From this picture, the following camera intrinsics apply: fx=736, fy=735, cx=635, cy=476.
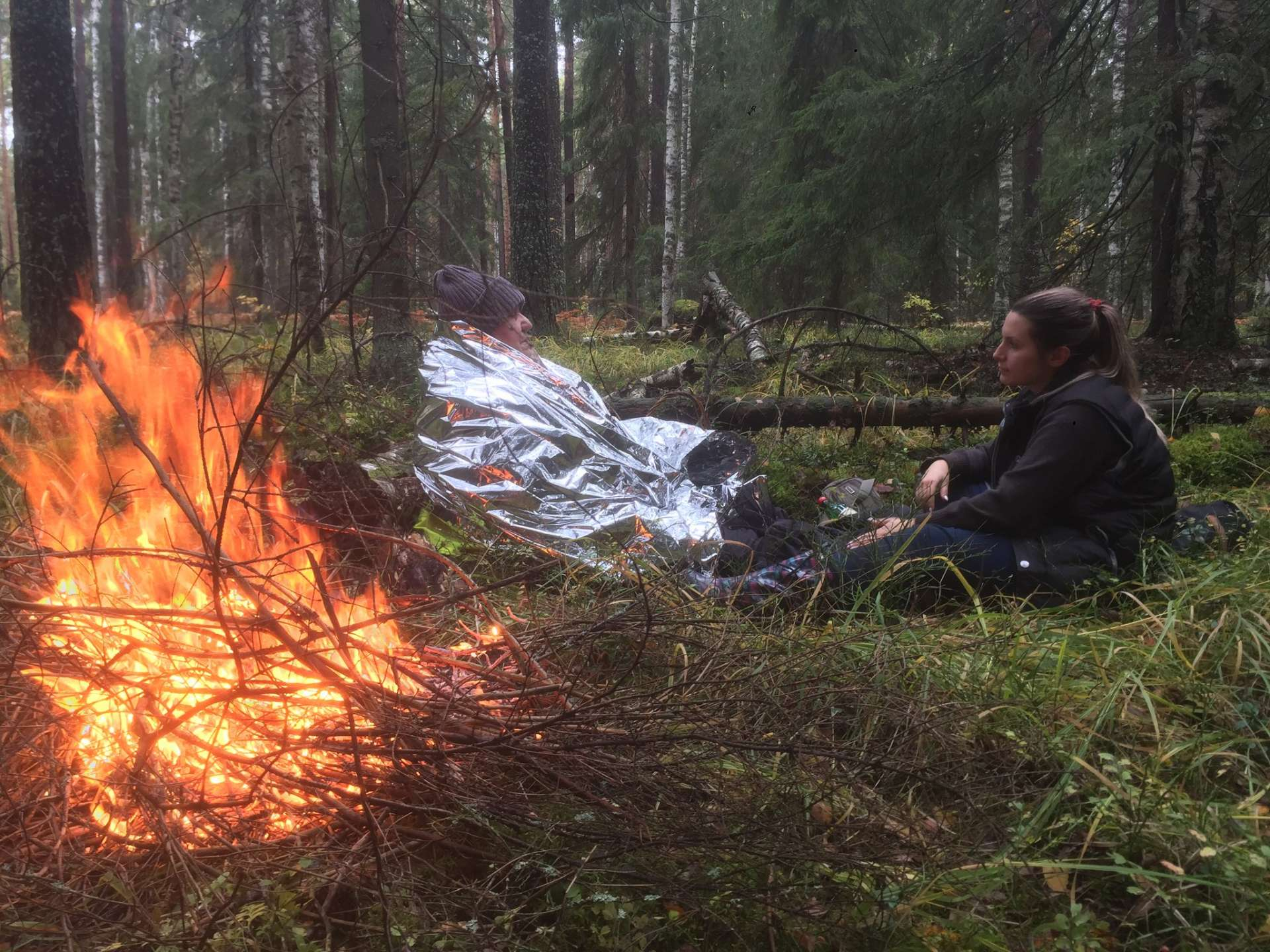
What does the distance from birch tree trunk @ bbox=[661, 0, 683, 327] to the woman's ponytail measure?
9709 mm

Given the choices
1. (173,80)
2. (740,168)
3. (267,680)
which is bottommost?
(267,680)

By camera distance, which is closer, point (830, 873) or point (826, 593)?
point (830, 873)

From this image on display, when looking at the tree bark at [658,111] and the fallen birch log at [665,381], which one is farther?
the tree bark at [658,111]

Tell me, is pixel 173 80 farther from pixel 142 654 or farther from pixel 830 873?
pixel 830 873

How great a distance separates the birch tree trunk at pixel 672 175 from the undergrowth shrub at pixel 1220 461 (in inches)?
346

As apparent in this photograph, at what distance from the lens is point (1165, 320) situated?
25.9 feet

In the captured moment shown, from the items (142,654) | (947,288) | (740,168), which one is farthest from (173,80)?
(142,654)

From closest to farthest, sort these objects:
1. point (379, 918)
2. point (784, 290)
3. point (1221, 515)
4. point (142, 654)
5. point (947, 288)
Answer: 1. point (379, 918)
2. point (142, 654)
3. point (1221, 515)
4. point (784, 290)
5. point (947, 288)

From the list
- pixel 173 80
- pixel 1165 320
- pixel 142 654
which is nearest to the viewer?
pixel 142 654

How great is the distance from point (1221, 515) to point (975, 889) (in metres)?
2.46

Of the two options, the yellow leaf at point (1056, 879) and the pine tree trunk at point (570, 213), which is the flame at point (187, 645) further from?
the pine tree trunk at point (570, 213)

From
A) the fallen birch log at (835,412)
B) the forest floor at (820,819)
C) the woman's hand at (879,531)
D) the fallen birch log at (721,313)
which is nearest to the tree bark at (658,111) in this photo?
the fallen birch log at (721,313)

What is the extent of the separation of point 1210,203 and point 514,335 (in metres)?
6.64

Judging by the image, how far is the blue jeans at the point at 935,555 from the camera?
2.91m
